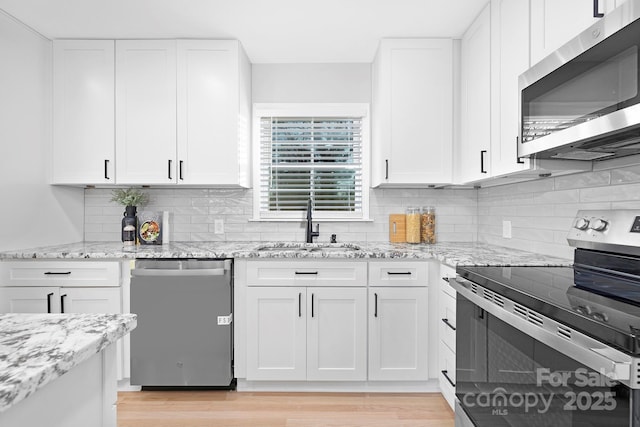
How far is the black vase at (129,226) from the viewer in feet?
9.22

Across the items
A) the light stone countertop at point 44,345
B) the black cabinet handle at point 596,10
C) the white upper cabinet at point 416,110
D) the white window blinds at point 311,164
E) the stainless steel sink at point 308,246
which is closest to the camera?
the light stone countertop at point 44,345

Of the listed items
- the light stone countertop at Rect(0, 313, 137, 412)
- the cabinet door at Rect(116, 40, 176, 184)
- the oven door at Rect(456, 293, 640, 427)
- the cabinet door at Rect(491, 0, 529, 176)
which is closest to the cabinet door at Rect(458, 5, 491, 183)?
the cabinet door at Rect(491, 0, 529, 176)

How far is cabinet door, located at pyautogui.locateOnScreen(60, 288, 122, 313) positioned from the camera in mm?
2428

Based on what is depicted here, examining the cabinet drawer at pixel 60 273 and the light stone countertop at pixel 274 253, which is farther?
the cabinet drawer at pixel 60 273

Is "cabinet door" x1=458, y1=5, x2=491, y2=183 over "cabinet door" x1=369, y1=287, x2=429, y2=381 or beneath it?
over

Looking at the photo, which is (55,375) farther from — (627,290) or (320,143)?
(320,143)

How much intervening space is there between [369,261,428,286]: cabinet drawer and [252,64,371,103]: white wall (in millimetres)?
1421

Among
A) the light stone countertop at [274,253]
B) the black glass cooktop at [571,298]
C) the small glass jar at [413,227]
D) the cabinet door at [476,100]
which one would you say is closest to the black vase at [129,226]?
the light stone countertop at [274,253]

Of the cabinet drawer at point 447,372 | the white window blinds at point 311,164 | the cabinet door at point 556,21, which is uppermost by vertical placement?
the cabinet door at point 556,21

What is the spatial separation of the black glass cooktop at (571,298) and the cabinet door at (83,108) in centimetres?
249

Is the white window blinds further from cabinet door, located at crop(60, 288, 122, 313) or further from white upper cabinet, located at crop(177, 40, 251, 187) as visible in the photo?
cabinet door, located at crop(60, 288, 122, 313)

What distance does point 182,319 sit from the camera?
2.40 m

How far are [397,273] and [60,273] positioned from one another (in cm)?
207

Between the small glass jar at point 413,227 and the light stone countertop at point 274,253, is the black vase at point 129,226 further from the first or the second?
the small glass jar at point 413,227
